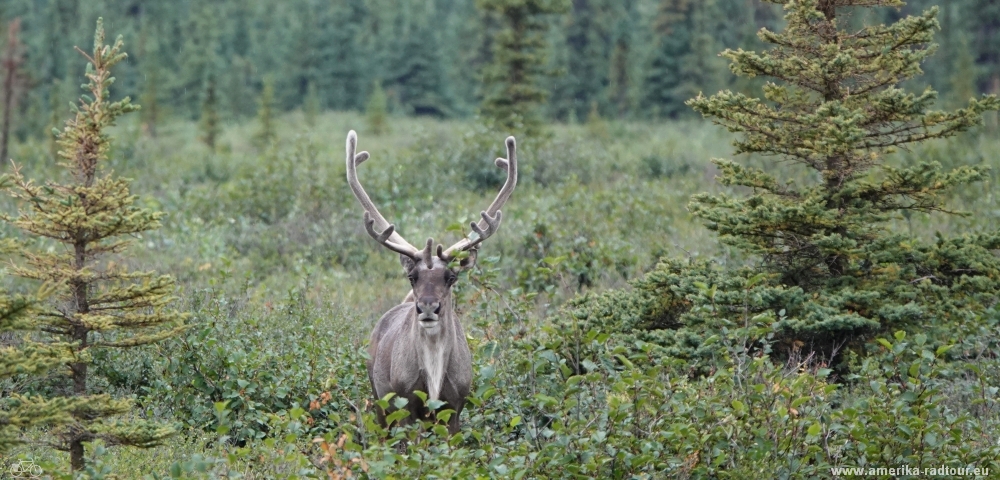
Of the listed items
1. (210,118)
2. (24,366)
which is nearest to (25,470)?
(24,366)

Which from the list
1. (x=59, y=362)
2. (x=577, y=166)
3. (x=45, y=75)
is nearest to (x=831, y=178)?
(x=59, y=362)

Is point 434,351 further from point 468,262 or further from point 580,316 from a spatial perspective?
point 580,316

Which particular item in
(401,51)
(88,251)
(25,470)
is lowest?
(25,470)

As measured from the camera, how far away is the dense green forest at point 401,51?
46.9 metres

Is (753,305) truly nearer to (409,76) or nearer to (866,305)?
(866,305)

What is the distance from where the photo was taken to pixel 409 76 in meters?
57.1

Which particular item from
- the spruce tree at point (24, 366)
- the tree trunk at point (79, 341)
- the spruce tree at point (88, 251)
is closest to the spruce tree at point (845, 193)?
the spruce tree at point (88, 251)

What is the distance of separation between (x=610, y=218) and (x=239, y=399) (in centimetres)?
922

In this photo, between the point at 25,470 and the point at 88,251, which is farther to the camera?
the point at 88,251

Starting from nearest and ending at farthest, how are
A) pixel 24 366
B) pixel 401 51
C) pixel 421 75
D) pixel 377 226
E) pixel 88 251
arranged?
pixel 24 366
pixel 88 251
pixel 377 226
pixel 421 75
pixel 401 51

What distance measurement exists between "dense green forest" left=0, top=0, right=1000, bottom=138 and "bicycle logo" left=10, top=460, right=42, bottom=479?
37.7m

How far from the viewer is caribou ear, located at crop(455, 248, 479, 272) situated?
27.0 feet

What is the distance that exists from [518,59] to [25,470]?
2114 cm

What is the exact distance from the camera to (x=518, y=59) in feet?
88.3
